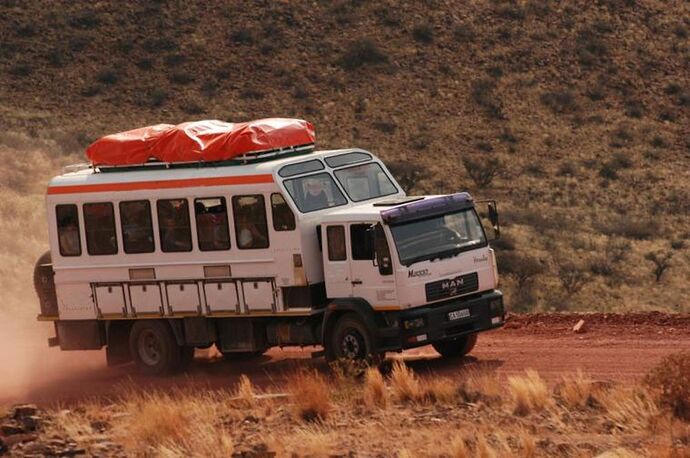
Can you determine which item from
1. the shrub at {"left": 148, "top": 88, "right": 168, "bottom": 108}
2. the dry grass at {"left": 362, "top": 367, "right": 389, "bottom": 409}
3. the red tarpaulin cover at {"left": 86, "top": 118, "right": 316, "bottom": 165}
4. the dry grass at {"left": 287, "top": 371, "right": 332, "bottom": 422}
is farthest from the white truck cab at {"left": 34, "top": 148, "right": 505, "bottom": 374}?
the shrub at {"left": 148, "top": 88, "right": 168, "bottom": 108}

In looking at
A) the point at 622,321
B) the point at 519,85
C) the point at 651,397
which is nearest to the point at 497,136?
the point at 519,85

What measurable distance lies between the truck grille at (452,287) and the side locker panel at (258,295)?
2.38 m

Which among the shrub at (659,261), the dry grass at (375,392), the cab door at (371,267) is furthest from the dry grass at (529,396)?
the shrub at (659,261)

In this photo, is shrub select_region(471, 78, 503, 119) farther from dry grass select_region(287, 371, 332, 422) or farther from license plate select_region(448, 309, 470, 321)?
dry grass select_region(287, 371, 332, 422)

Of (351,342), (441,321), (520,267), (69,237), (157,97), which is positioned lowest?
(520,267)

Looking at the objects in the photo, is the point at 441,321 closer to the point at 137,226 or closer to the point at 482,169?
the point at 137,226

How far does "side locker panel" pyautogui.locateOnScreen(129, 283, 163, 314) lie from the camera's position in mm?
21312

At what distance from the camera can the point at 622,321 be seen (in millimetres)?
22609

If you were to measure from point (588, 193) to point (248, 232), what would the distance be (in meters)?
25.5

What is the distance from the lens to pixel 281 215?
19906 millimetres

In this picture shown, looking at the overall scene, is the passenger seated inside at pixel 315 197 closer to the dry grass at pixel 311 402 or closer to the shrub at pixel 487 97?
the dry grass at pixel 311 402

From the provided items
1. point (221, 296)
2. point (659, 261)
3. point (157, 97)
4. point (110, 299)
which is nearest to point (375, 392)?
point (221, 296)

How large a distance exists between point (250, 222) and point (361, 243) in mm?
1805

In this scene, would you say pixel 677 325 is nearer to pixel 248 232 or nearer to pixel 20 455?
pixel 248 232
